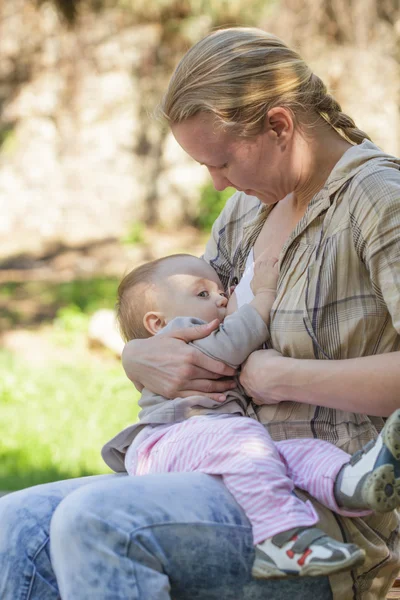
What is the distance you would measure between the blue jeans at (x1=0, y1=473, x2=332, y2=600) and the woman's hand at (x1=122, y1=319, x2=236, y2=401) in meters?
0.36

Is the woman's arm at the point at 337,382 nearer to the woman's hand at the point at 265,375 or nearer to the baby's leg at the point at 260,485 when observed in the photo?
the woman's hand at the point at 265,375

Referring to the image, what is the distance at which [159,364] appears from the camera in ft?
7.35

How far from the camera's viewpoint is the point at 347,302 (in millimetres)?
Answer: 1989

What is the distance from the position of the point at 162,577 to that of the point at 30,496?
512mm

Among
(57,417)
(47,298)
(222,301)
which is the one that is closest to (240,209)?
(222,301)

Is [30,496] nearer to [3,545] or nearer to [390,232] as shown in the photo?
[3,545]

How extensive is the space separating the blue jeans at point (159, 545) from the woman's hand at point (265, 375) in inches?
11.1

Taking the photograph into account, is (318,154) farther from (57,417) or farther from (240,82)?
(57,417)

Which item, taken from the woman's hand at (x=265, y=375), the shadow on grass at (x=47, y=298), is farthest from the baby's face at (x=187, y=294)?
the shadow on grass at (x=47, y=298)

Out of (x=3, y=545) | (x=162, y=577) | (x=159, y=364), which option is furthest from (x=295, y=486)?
(x=3, y=545)

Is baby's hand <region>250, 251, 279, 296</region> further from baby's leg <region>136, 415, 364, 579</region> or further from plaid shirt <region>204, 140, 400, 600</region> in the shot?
baby's leg <region>136, 415, 364, 579</region>

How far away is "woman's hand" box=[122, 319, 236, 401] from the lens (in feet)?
7.14

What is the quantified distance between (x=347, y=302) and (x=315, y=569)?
637mm

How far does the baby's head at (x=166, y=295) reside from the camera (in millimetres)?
2396
